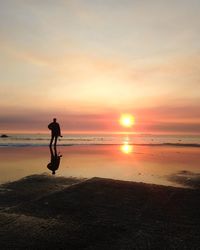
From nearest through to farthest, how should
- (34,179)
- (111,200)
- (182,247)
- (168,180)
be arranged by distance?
(182,247)
(111,200)
(34,179)
(168,180)

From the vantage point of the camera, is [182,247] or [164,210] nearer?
[182,247]

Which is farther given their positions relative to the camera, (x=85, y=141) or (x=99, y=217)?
(x=85, y=141)

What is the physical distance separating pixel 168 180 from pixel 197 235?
21.3 feet

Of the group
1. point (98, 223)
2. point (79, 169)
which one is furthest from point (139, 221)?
point (79, 169)

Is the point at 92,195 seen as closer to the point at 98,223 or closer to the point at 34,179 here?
the point at 98,223

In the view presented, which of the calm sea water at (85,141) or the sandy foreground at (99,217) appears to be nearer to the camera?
the sandy foreground at (99,217)

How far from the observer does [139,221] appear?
6305 mm

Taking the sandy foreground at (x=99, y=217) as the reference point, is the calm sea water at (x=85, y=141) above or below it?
above

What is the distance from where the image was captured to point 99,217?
6.55 metres

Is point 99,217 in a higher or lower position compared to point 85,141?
lower

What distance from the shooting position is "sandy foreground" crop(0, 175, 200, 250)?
5.14m

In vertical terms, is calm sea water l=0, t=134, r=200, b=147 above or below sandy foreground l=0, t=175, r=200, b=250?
above

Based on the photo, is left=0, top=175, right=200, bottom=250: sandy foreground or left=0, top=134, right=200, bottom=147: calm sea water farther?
left=0, top=134, right=200, bottom=147: calm sea water

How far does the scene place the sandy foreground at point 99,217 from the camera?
16.9 ft
